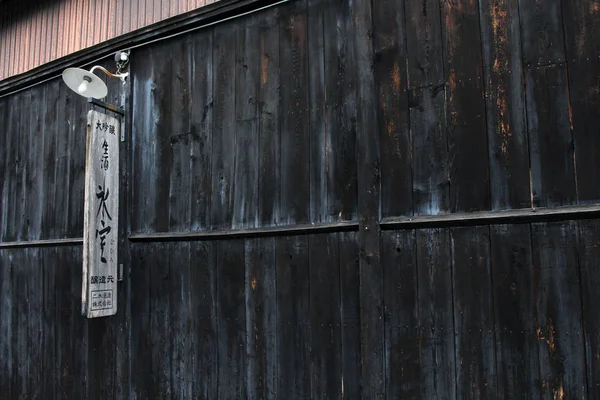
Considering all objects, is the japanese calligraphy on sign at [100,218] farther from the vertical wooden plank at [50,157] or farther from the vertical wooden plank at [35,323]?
the vertical wooden plank at [35,323]

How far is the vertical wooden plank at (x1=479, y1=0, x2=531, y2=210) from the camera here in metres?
3.69

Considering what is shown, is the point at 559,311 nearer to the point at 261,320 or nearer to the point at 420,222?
the point at 420,222

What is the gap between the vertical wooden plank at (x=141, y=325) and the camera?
527 cm

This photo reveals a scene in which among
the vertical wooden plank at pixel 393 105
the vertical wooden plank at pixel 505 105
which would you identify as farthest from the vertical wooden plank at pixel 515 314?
the vertical wooden plank at pixel 393 105

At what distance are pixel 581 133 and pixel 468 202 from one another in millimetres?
850

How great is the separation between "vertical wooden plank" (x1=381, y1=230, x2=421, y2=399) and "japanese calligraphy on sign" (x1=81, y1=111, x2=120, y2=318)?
2679mm

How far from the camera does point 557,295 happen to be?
3.48 m

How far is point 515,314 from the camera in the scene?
359 centimetres

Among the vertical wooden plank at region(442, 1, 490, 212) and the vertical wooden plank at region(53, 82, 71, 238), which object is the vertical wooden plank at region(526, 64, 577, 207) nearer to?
the vertical wooden plank at region(442, 1, 490, 212)

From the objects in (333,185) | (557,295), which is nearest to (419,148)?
(333,185)

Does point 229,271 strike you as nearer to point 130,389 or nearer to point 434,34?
point 130,389

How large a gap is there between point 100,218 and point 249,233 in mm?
1495

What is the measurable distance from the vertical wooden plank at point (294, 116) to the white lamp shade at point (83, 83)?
1896 mm

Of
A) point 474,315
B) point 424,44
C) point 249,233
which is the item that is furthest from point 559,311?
point 249,233
